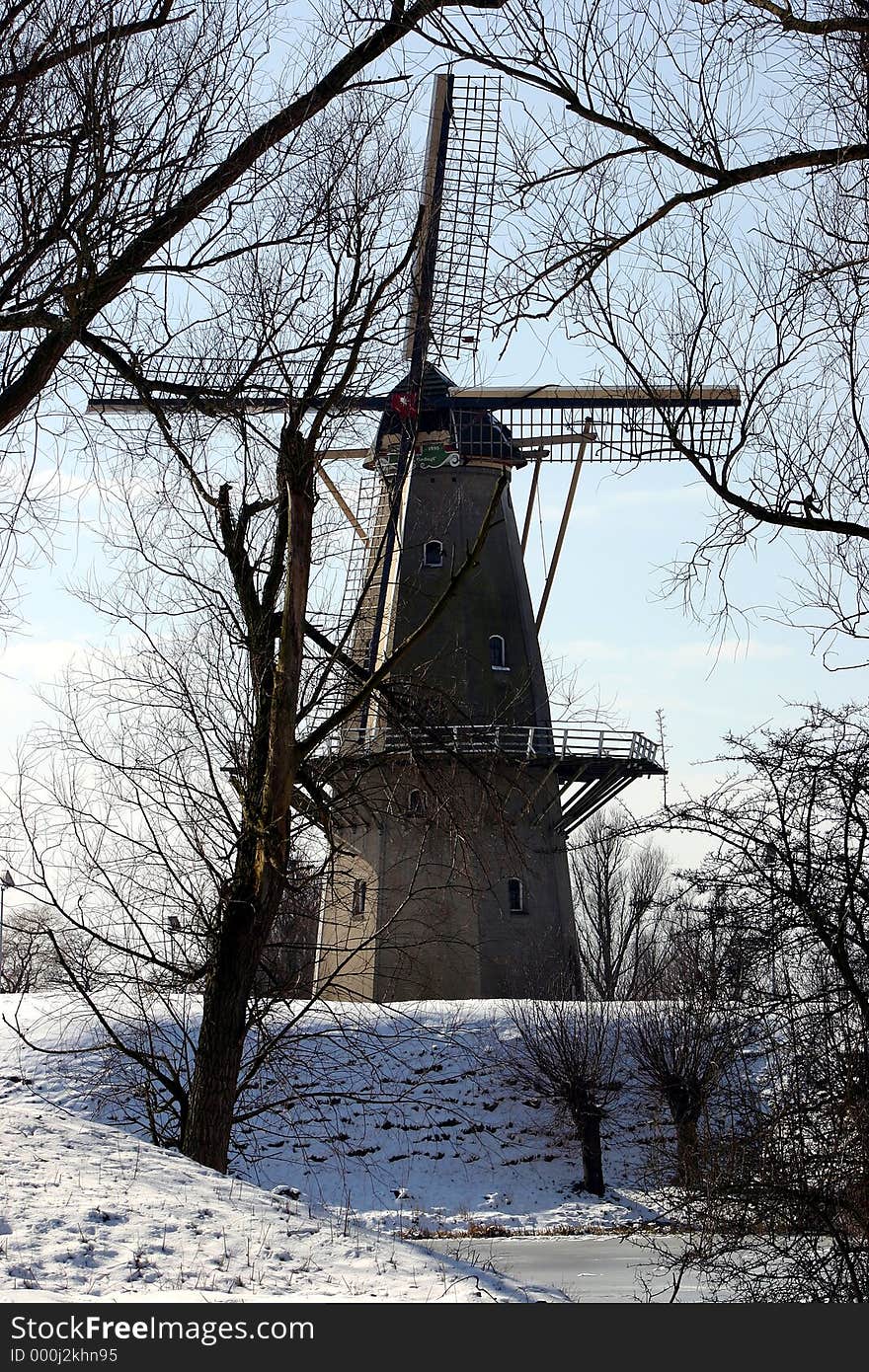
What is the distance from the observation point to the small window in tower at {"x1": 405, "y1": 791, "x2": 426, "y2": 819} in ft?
28.9

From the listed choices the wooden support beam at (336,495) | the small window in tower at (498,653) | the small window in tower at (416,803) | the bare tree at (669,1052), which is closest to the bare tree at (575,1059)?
the bare tree at (669,1052)

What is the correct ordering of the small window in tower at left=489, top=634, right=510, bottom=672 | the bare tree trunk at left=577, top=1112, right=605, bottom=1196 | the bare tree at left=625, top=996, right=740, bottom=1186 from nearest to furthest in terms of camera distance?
the bare tree at left=625, top=996, right=740, bottom=1186 → the bare tree trunk at left=577, top=1112, right=605, bottom=1196 → the small window in tower at left=489, top=634, right=510, bottom=672

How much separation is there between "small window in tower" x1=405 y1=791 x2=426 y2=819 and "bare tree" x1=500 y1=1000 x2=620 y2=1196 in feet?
36.9

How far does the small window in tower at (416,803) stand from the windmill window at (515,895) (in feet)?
47.7

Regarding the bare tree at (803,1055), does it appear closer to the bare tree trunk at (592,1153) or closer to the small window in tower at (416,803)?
the small window in tower at (416,803)

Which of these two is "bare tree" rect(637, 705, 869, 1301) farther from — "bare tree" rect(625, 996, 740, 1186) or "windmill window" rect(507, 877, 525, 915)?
"windmill window" rect(507, 877, 525, 915)

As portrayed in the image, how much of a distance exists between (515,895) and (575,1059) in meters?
4.51

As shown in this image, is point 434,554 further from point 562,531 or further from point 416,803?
point 416,803

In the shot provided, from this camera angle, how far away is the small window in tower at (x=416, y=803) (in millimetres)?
8799

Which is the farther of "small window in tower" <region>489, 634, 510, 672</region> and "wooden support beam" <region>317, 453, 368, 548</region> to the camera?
"small window in tower" <region>489, 634, 510, 672</region>

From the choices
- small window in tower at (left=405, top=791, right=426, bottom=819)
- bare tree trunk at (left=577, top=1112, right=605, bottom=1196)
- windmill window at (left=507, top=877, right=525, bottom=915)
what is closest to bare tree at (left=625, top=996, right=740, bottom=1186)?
bare tree trunk at (left=577, top=1112, right=605, bottom=1196)
